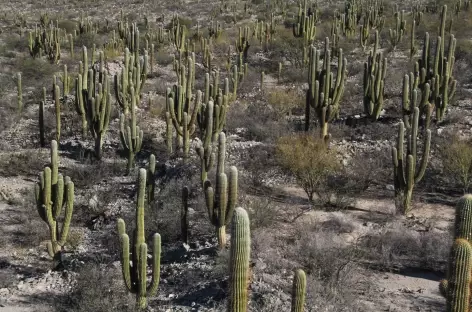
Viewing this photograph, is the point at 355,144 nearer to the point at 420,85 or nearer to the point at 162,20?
the point at 420,85

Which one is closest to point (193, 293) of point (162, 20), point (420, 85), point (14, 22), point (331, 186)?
point (331, 186)

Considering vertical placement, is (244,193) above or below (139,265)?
below

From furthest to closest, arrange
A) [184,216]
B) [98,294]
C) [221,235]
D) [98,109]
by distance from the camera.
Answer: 1. [98,109]
2. [184,216]
3. [221,235]
4. [98,294]

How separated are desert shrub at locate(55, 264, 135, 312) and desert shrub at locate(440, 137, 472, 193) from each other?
21.7ft

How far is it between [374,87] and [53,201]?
8.51 meters

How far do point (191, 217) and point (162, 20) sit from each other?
27015 mm

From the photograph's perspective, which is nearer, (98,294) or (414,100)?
(98,294)

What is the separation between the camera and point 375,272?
801cm

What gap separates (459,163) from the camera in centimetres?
1076

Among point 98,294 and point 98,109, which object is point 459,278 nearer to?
point 98,294

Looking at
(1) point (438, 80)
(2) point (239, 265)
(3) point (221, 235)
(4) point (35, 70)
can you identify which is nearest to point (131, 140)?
(3) point (221, 235)

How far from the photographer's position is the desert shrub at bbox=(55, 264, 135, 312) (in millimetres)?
6953

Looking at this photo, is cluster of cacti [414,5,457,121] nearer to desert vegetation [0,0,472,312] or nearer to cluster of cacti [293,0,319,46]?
desert vegetation [0,0,472,312]

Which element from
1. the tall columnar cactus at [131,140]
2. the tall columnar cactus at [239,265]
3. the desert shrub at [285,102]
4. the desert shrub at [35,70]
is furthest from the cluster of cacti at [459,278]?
the desert shrub at [35,70]
